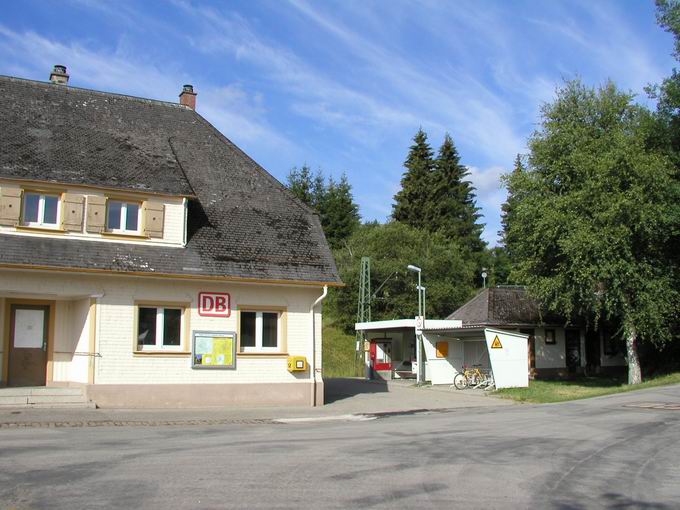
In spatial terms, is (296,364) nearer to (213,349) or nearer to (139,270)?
(213,349)

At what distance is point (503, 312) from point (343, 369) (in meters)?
12.9

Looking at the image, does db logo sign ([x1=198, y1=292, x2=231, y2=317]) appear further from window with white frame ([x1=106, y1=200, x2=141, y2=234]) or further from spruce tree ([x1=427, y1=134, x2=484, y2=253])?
spruce tree ([x1=427, y1=134, x2=484, y2=253])

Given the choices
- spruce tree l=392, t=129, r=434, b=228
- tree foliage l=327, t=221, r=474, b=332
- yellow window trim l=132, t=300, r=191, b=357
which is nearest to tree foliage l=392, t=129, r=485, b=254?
spruce tree l=392, t=129, r=434, b=228

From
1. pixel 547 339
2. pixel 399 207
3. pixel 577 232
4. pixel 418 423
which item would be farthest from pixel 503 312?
pixel 399 207

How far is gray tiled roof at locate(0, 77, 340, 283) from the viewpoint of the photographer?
746 inches

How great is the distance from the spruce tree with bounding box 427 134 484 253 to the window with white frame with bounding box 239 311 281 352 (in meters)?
47.8

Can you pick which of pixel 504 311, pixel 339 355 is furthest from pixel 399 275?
pixel 504 311

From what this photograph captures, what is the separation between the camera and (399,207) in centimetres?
7088

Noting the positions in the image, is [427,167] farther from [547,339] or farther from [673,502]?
[673,502]

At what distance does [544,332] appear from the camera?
3675 cm

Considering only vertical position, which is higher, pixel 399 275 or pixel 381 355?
pixel 399 275

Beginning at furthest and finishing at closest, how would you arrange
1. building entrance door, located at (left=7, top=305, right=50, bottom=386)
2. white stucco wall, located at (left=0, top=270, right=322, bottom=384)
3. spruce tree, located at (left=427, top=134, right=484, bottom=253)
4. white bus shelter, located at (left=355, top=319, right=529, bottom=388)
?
spruce tree, located at (left=427, top=134, right=484, bottom=253) → white bus shelter, located at (left=355, top=319, right=529, bottom=388) → building entrance door, located at (left=7, top=305, right=50, bottom=386) → white stucco wall, located at (left=0, top=270, right=322, bottom=384)

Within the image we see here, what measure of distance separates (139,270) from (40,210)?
319 cm

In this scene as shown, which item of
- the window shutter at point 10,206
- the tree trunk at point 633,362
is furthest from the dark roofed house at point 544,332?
the window shutter at point 10,206
